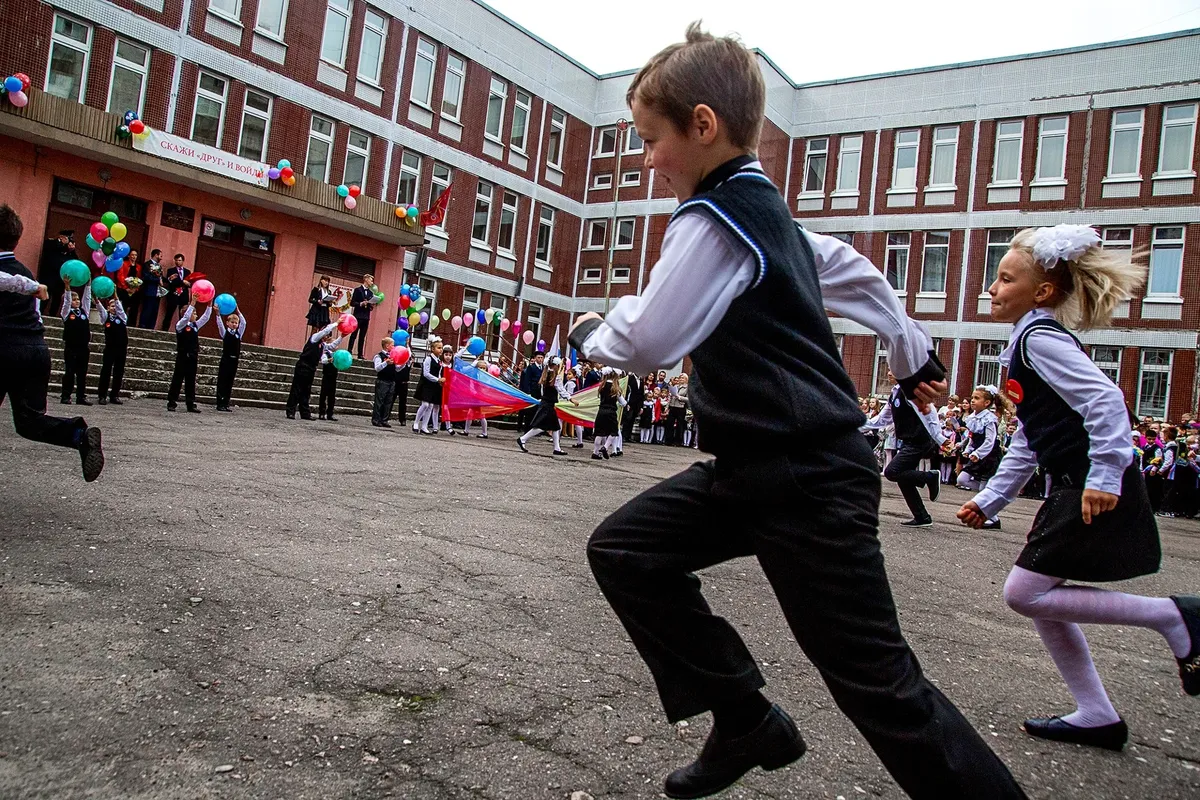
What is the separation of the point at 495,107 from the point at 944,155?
1643 centimetres

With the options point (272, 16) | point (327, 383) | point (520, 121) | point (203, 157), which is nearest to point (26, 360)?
point (327, 383)

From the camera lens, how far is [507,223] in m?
36.0

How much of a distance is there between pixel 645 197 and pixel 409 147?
11394mm

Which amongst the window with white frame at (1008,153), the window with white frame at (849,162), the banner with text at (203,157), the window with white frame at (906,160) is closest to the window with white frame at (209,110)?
the banner with text at (203,157)

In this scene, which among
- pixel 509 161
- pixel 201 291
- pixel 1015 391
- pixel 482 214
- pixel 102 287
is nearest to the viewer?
pixel 1015 391

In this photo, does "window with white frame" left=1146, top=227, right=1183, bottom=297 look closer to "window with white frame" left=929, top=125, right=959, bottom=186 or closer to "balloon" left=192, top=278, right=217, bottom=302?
"window with white frame" left=929, top=125, right=959, bottom=186

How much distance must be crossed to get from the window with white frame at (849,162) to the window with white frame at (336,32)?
61.0 feet

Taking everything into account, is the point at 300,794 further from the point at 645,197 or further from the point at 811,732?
the point at 645,197

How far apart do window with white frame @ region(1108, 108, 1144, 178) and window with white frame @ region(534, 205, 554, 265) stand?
66.9 ft

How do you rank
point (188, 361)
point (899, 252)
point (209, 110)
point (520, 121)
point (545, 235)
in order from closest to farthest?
1. point (188, 361)
2. point (209, 110)
3. point (899, 252)
4. point (520, 121)
5. point (545, 235)

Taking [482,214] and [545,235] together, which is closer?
[482,214]

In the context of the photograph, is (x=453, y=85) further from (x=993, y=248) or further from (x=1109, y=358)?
(x=1109, y=358)

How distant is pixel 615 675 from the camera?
3.51 meters

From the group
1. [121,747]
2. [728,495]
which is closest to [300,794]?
[121,747]
